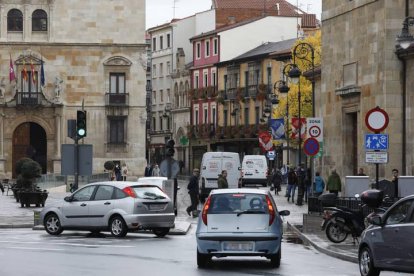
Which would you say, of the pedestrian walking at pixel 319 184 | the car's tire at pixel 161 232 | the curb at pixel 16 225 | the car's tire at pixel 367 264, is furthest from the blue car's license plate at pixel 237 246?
the pedestrian walking at pixel 319 184

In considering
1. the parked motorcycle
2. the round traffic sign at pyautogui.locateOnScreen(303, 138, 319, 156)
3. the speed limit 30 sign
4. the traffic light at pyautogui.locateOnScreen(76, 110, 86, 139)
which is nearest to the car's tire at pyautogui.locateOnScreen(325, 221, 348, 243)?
the parked motorcycle

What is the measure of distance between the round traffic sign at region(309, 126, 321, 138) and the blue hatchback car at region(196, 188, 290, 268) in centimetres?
1828

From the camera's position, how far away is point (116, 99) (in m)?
86.1

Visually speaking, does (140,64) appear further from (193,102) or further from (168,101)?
(168,101)

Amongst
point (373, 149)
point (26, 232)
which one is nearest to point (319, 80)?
point (26, 232)

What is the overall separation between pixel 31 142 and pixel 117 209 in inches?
2157

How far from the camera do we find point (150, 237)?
3356cm

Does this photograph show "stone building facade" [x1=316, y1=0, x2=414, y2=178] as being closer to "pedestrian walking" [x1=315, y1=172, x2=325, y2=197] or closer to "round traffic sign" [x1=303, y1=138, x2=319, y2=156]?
"pedestrian walking" [x1=315, y1=172, x2=325, y2=197]

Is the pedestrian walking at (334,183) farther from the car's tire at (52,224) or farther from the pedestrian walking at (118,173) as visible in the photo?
the pedestrian walking at (118,173)

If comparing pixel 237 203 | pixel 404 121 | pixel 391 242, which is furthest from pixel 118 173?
pixel 391 242

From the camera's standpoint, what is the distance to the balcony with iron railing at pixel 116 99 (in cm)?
8594

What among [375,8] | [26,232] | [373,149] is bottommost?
[26,232]

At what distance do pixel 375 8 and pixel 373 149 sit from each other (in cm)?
1270

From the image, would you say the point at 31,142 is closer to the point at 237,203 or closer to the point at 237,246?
the point at 237,203
